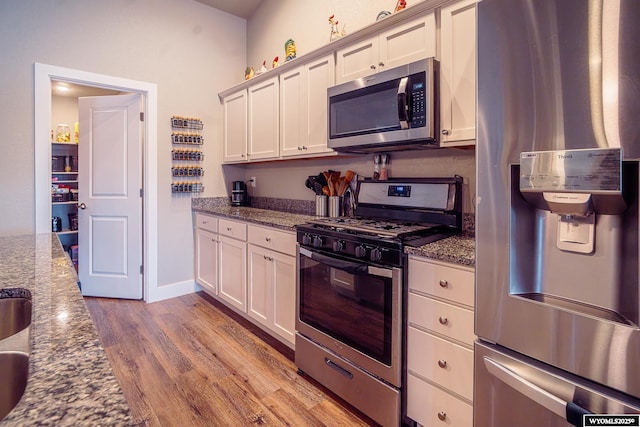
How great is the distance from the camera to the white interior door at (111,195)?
348 centimetres

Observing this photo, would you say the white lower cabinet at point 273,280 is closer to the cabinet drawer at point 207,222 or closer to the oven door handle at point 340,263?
the oven door handle at point 340,263

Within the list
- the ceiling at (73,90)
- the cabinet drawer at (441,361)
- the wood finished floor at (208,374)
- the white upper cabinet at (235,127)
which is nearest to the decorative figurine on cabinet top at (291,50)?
the white upper cabinet at (235,127)

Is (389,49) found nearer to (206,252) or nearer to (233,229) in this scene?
(233,229)

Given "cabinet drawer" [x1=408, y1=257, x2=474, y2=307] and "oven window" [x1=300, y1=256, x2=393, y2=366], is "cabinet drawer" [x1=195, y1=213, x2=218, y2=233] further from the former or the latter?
"cabinet drawer" [x1=408, y1=257, x2=474, y2=307]

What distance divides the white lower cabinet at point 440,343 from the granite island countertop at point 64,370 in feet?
4.06

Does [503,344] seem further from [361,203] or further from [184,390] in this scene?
[184,390]

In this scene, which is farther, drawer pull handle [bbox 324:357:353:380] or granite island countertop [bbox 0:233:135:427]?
drawer pull handle [bbox 324:357:353:380]

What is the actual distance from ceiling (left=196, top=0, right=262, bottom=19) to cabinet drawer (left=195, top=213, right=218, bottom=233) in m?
2.21

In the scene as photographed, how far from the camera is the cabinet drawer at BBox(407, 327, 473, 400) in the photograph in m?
1.41

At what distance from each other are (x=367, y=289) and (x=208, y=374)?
120 centimetres

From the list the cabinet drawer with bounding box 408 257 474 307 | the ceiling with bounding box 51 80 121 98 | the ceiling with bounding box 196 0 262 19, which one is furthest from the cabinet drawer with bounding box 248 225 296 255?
the ceiling with bounding box 51 80 121 98

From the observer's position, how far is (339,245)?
1845 mm

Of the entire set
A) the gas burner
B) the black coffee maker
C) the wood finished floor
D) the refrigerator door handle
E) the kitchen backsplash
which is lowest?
the wood finished floor

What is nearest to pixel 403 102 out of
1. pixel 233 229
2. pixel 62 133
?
pixel 233 229
